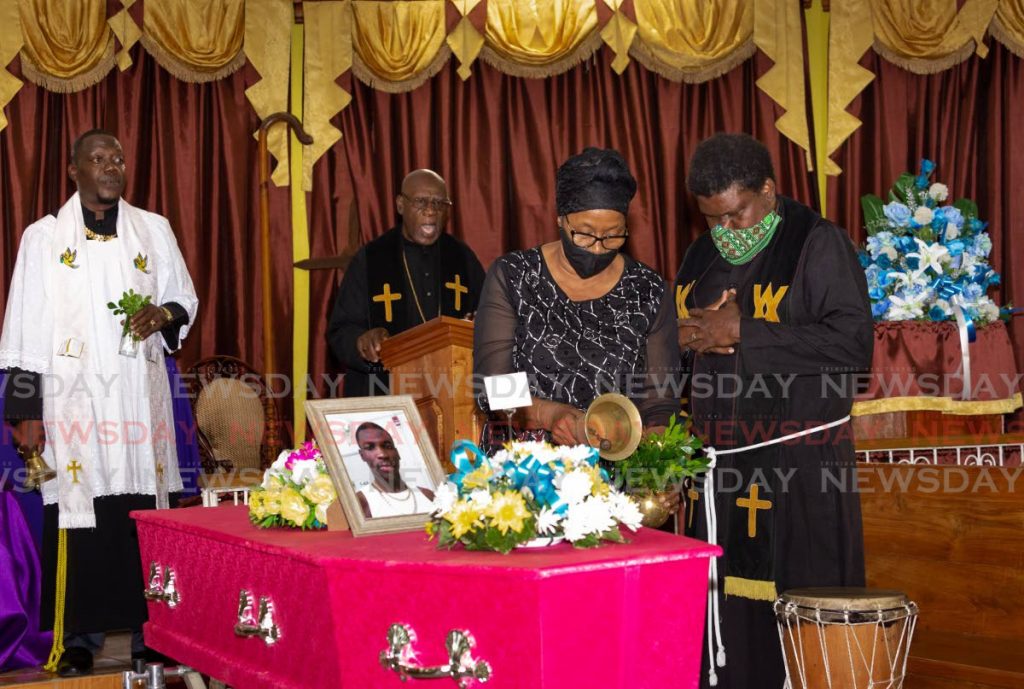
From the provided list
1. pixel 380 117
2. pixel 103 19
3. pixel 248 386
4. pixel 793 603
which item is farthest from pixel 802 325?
pixel 103 19

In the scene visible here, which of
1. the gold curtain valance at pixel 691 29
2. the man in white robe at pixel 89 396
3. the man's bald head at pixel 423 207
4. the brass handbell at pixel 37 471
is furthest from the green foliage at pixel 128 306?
the gold curtain valance at pixel 691 29

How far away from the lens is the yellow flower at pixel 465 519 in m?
2.22

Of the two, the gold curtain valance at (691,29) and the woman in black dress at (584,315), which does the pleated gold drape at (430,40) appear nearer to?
the gold curtain valance at (691,29)

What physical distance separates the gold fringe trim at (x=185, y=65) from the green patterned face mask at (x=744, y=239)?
4.60 meters

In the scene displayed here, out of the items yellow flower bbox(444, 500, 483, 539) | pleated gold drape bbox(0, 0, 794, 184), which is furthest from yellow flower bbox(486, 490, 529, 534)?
pleated gold drape bbox(0, 0, 794, 184)

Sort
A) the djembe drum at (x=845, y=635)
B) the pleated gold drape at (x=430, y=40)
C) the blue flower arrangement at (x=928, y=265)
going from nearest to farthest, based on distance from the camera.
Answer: the djembe drum at (x=845, y=635)
the blue flower arrangement at (x=928, y=265)
the pleated gold drape at (x=430, y=40)

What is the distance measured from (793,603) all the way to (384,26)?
210 inches

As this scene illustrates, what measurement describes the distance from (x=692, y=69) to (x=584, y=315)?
4.86 meters

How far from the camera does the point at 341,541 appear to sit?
2.53 metres

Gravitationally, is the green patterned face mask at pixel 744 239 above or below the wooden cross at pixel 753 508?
above

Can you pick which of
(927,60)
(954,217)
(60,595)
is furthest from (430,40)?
(60,595)

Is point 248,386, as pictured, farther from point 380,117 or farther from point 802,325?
point 802,325

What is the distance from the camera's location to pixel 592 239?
309 centimetres

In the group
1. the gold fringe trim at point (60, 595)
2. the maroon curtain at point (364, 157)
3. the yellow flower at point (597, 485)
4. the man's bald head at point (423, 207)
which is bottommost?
the gold fringe trim at point (60, 595)
